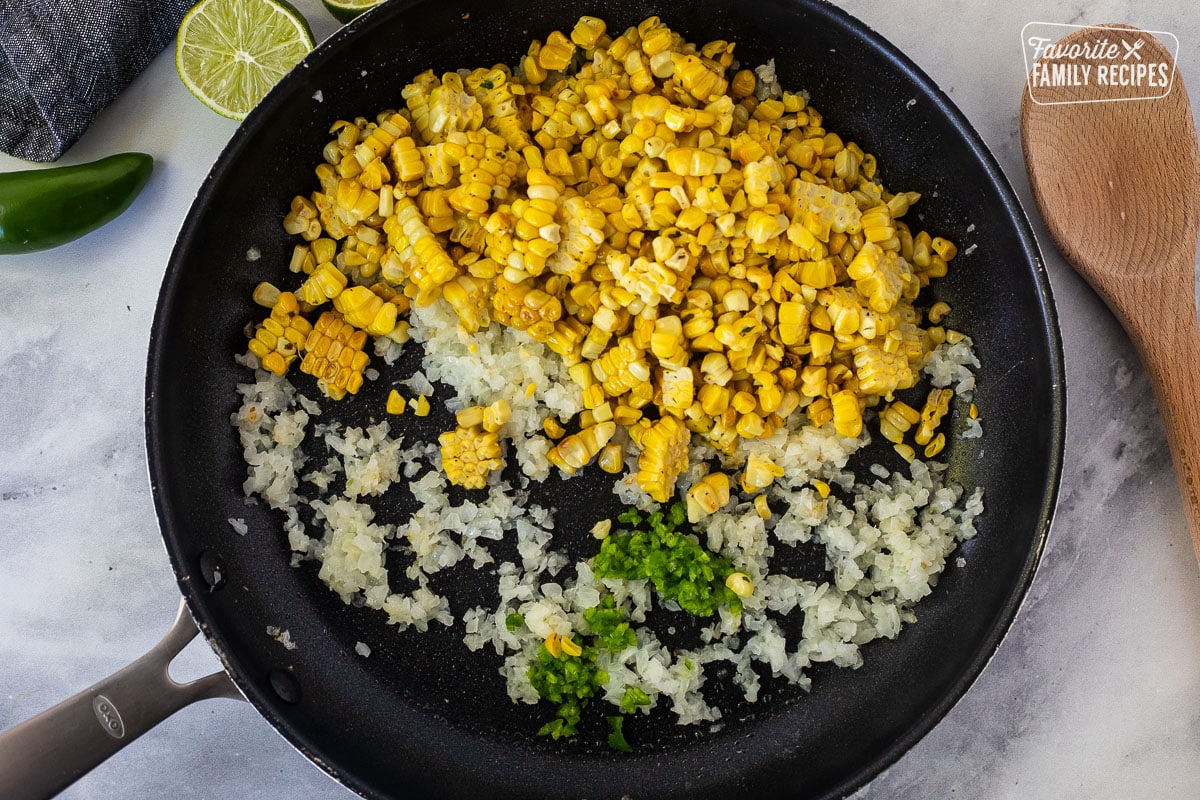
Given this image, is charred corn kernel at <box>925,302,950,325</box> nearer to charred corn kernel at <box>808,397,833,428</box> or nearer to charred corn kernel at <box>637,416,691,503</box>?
charred corn kernel at <box>808,397,833,428</box>

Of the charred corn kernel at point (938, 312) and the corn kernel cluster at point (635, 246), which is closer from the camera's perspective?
the corn kernel cluster at point (635, 246)

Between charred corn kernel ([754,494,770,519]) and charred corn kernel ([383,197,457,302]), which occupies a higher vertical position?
charred corn kernel ([383,197,457,302])

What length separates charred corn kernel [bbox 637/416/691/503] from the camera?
179cm

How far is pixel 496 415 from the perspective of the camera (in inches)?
72.6

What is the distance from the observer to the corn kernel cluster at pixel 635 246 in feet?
5.75

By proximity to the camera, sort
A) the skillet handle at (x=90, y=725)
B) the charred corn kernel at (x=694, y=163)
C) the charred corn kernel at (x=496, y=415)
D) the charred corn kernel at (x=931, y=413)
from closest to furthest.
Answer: the skillet handle at (x=90, y=725)
the charred corn kernel at (x=694, y=163)
the charred corn kernel at (x=496, y=415)
the charred corn kernel at (x=931, y=413)

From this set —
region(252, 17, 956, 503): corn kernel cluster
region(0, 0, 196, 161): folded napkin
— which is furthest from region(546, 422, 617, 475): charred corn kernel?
region(0, 0, 196, 161): folded napkin

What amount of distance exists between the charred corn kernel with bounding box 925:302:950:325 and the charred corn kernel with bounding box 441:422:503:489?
1029 millimetres

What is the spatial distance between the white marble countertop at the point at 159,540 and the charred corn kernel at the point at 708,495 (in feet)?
2.71

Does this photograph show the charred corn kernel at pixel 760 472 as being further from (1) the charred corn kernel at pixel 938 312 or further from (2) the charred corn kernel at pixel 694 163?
(2) the charred corn kernel at pixel 694 163

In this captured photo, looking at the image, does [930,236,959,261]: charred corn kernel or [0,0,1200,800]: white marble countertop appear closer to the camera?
[930,236,959,261]: charred corn kernel

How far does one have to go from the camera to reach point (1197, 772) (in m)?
2.12

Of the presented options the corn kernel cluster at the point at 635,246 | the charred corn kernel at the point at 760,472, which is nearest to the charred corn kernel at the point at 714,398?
the corn kernel cluster at the point at 635,246

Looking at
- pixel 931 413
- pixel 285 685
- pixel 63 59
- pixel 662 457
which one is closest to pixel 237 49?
pixel 63 59
